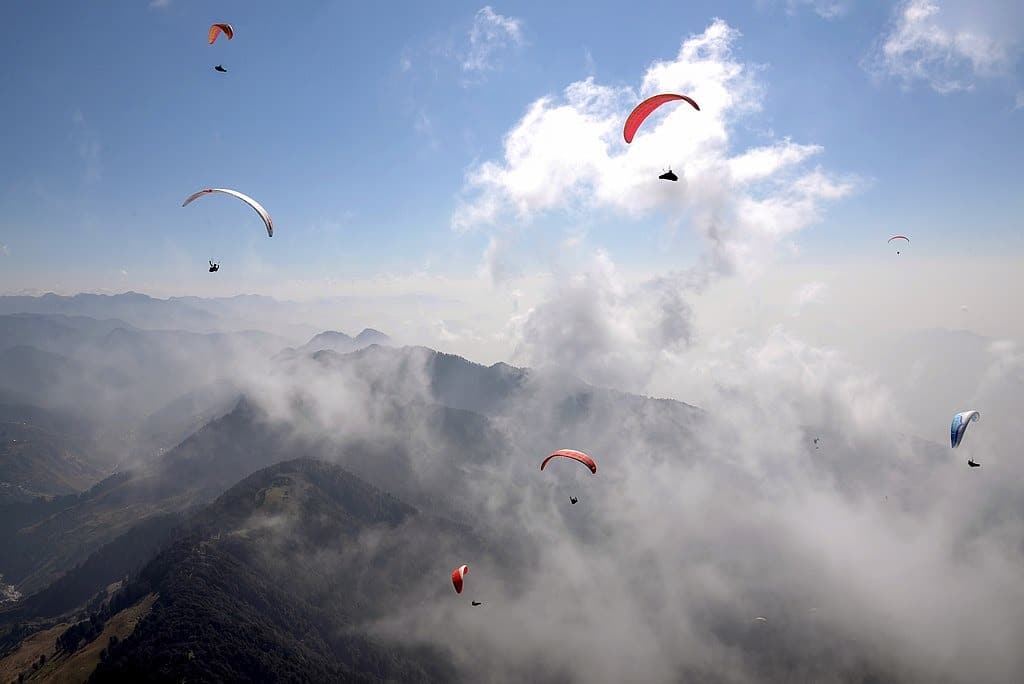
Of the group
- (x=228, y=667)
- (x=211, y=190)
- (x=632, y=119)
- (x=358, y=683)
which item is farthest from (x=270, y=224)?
(x=358, y=683)

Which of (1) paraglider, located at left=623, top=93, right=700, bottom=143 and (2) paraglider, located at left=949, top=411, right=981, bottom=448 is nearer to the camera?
(1) paraglider, located at left=623, top=93, right=700, bottom=143

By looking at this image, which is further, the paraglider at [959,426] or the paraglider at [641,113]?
the paraglider at [959,426]

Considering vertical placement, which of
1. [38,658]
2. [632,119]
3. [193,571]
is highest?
[632,119]

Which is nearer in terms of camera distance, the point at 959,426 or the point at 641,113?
the point at 641,113

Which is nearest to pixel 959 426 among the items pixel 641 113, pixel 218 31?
pixel 641 113

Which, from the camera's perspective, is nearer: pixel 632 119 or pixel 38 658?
pixel 632 119

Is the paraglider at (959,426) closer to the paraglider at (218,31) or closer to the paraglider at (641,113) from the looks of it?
the paraglider at (641,113)

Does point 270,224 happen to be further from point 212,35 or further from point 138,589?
point 138,589

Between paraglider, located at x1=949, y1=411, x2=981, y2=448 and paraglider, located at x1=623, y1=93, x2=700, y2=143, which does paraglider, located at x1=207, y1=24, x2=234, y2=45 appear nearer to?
paraglider, located at x1=623, y1=93, x2=700, y2=143

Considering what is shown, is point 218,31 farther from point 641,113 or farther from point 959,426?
point 959,426

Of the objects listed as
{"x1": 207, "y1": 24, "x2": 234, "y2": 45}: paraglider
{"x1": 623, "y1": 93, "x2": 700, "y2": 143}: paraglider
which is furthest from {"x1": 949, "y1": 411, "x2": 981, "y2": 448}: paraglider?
{"x1": 207, "y1": 24, "x2": 234, "y2": 45}: paraglider

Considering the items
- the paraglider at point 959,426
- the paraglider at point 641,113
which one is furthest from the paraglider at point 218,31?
the paraglider at point 959,426
